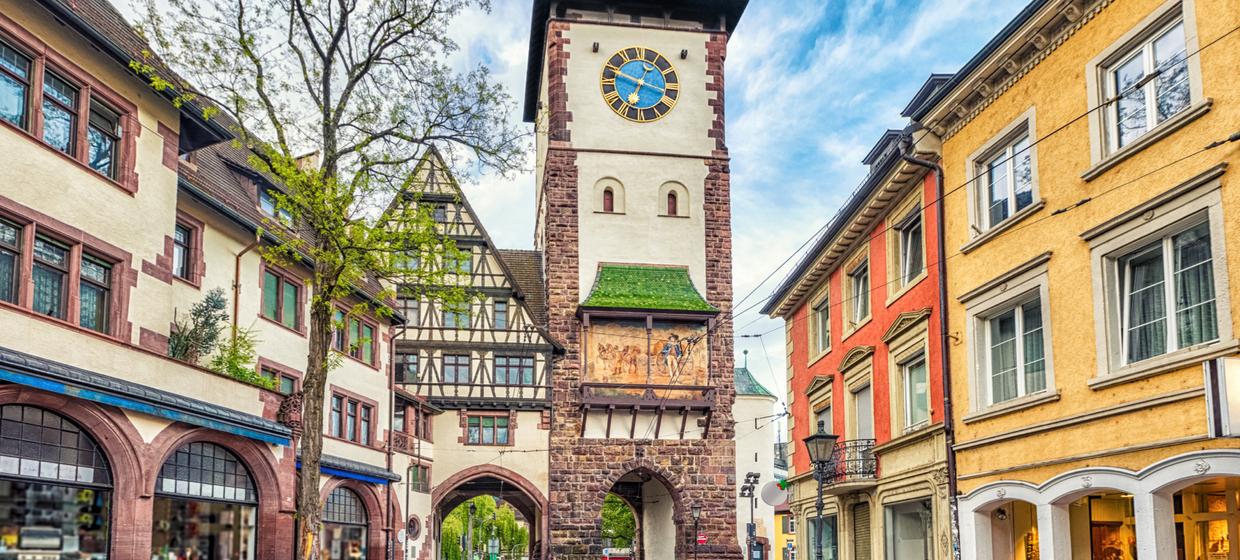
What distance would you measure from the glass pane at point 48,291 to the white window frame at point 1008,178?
12062 millimetres

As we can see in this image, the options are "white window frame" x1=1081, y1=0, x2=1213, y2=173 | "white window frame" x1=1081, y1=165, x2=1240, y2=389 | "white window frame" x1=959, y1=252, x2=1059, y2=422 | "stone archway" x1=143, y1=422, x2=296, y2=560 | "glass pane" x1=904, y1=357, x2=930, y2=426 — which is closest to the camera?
"white window frame" x1=1081, y1=165, x2=1240, y2=389

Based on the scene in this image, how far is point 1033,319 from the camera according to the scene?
14609mm

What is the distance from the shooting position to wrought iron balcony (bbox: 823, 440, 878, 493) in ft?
66.3

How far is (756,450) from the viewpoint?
2842 inches

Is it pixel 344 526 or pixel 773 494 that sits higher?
pixel 773 494

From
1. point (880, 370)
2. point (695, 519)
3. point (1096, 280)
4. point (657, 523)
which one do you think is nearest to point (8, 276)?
point (880, 370)

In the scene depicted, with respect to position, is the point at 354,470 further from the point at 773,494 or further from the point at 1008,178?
the point at 1008,178

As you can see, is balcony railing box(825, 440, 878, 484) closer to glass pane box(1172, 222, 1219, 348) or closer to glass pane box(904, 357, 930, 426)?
glass pane box(904, 357, 930, 426)

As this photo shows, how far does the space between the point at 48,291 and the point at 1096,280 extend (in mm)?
13033

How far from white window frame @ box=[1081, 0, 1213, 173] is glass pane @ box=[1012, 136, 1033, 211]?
168 cm

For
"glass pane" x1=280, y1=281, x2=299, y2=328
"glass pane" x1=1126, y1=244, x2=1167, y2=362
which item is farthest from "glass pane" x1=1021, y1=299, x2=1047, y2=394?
"glass pane" x1=280, y1=281, x2=299, y2=328

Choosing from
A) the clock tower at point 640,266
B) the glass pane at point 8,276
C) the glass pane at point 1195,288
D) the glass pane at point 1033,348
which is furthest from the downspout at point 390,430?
the glass pane at point 1195,288

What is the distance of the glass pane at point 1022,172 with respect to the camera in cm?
1457

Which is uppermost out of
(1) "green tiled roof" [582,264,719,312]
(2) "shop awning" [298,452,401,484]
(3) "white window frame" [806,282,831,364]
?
(1) "green tiled roof" [582,264,719,312]
